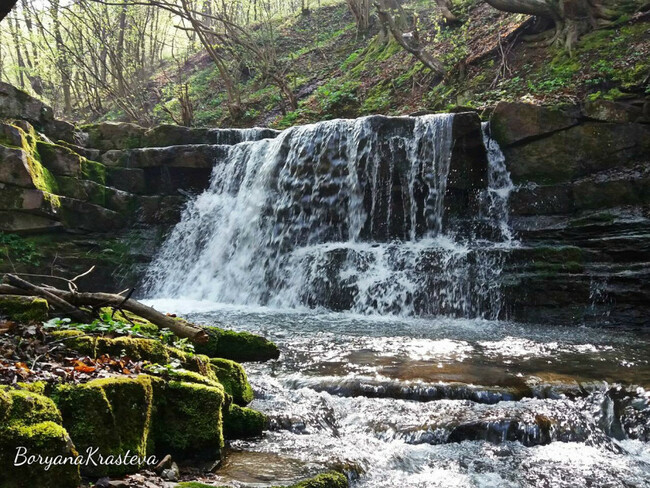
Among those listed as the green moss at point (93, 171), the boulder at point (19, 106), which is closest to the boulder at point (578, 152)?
the green moss at point (93, 171)

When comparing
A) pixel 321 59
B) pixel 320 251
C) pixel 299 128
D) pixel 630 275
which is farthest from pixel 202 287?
pixel 321 59

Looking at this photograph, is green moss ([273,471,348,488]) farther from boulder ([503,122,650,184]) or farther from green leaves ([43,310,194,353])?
boulder ([503,122,650,184])

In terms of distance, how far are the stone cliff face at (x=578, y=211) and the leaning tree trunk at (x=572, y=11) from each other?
369 cm

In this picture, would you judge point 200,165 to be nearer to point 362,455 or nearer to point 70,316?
point 70,316

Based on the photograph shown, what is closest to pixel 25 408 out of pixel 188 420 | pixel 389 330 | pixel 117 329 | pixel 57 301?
pixel 188 420

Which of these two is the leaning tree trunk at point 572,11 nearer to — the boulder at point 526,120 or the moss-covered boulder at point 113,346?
the boulder at point 526,120

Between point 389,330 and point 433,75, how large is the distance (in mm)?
11630

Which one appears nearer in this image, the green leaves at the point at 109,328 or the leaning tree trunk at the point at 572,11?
the green leaves at the point at 109,328

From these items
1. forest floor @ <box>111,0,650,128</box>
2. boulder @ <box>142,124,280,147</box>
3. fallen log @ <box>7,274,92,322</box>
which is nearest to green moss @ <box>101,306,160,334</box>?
fallen log @ <box>7,274,92,322</box>

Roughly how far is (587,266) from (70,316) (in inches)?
333

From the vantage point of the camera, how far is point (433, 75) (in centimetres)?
1739

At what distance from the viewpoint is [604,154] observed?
10742 millimetres

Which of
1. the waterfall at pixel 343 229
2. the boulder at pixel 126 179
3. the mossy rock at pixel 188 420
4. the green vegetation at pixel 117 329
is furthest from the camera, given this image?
the boulder at pixel 126 179

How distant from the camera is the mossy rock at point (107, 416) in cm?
274
